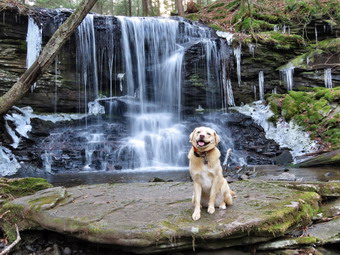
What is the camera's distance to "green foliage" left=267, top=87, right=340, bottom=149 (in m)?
11.9

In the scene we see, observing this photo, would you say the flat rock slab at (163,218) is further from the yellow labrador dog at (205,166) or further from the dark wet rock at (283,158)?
the dark wet rock at (283,158)

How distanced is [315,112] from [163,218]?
1212cm

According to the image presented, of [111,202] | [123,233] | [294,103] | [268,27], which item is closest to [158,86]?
[294,103]

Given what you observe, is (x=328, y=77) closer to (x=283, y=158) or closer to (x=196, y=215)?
(x=283, y=158)

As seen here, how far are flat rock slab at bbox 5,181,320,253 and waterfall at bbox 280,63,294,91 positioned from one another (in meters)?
14.1

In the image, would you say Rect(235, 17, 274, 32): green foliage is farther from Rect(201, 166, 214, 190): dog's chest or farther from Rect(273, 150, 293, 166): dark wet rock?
Rect(201, 166, 214, 190): dog's chest

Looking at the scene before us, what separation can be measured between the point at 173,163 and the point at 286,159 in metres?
4.63

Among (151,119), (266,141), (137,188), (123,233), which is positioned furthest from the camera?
(151,119)

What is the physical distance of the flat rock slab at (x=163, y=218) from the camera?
2.74 meters

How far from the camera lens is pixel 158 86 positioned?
16.9 m

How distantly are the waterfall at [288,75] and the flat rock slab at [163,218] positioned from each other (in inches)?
555

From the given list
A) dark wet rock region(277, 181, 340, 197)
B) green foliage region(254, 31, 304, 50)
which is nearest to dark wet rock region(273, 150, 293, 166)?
dark wet rock region(277, 181, 340, 197)

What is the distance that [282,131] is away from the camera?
45.6 ft

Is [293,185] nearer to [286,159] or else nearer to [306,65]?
[286,159]
